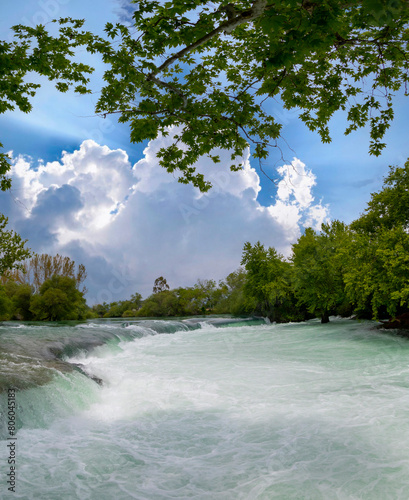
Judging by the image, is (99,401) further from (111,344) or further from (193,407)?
(111,344)

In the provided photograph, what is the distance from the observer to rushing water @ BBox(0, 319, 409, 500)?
3916 millimetres

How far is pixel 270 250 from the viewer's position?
113 feet

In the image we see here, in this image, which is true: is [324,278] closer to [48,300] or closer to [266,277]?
[266,277]

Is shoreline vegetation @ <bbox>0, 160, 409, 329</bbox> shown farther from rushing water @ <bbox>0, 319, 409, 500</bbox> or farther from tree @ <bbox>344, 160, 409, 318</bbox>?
rushing water @ <bbox>0, 319, 409, 500</bbox>

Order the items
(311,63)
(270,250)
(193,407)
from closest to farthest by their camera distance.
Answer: (193,407) → (311,63) → (270,250)

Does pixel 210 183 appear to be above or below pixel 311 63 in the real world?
below

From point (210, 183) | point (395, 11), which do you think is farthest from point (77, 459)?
point (210, 183)

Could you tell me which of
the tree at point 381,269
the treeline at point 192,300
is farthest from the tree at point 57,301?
the tree at point 381,269

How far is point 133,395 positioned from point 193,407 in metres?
1.77

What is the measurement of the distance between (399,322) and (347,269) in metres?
5.42

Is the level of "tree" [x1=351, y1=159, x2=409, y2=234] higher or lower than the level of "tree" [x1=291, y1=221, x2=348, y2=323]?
higher

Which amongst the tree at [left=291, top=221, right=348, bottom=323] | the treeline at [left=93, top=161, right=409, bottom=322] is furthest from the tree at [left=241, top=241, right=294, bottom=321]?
the tree at [left=291, top=221, right=348, bottom=323]

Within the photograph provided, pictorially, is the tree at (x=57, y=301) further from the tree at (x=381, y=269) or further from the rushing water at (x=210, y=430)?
the tree at (x=381, y=269)

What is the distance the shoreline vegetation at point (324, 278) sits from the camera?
53.1 ft
